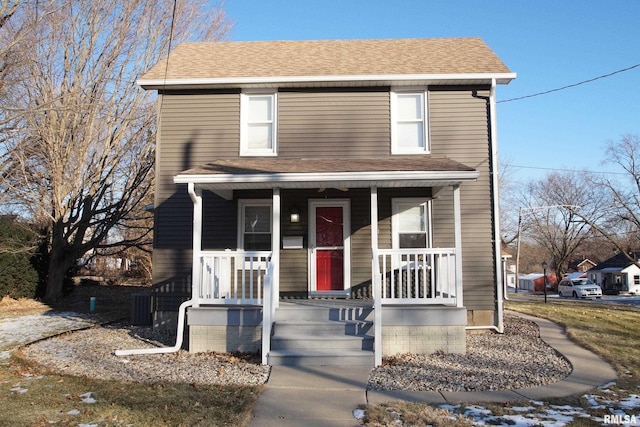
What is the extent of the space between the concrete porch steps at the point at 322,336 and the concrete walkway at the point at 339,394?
17cm

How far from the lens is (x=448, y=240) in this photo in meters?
10.1

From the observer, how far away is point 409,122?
10367 millimetres

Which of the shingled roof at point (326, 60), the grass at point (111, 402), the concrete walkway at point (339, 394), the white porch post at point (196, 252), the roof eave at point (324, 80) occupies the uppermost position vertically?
the shingled roof at point (326, 60)

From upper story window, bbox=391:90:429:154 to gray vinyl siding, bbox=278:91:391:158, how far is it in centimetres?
18

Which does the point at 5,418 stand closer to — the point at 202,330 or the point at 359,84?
the point at 202,330

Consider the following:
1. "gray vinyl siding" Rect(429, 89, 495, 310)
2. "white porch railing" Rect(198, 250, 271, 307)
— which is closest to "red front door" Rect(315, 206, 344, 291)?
"white porch railing" Rect(198, 250, 271, 307)

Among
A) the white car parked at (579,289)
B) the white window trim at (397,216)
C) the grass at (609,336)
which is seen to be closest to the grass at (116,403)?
the white window trim at (397,216)

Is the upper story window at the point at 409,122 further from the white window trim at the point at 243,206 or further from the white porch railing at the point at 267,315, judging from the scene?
the white porch railing at the point at 267,315

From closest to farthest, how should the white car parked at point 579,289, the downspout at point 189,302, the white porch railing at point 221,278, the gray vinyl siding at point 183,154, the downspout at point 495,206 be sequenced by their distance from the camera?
the downspout at point 189,302 → the white porch railing at point 221,278 → the downspout at point 495,206 → the gray vinyl siding at point 183,154 → the white car parked at point 579,289

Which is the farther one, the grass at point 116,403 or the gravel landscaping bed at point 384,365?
the gravel landscaping bed at point 384,365

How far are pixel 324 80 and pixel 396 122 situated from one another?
181cm

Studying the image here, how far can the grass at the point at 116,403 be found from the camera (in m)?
4.56

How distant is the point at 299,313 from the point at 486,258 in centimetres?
435

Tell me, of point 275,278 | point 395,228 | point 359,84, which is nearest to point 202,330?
point 275,278
